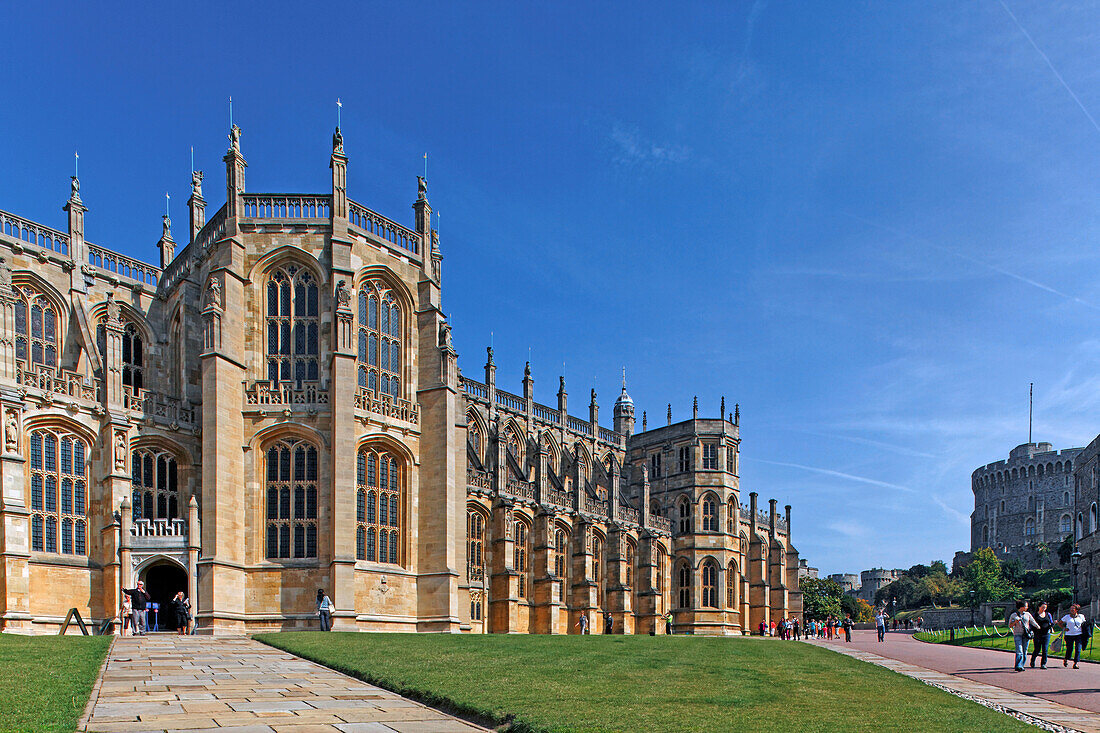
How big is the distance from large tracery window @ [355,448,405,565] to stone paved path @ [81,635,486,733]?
17.1 m

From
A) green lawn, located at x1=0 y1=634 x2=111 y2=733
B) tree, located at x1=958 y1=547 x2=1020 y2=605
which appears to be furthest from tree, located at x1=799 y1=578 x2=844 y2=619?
green lawn, located at x1=0 y1=634 x2=111 y2=733

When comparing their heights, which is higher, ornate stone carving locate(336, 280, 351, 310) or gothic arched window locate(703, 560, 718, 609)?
ornate stone carving locate(336, 280, 351, 310)

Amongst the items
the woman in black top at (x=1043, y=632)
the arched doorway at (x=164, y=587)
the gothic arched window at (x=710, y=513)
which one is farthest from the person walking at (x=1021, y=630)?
the gothic arched window at (x=710, y=513)

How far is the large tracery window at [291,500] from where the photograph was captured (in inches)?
1364

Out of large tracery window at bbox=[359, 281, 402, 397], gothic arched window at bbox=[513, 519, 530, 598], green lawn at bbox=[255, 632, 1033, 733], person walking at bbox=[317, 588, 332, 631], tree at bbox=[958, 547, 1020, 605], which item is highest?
large tracery window at bbox=[359, 281, 402, 397]

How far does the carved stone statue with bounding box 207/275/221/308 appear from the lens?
3440 centimetres

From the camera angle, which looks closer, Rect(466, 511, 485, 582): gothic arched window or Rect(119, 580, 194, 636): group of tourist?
Rect(119, 580, 194, 636): group of tourist

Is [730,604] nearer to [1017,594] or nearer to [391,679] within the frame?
[1017,594]

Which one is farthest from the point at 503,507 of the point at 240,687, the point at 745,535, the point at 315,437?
the point at 240,687

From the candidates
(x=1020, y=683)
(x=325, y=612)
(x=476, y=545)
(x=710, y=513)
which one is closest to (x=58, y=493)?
(x=325, y=612)

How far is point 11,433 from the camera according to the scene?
102 feet

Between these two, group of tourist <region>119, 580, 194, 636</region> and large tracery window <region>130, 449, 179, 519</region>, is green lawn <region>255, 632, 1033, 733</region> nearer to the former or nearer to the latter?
group of tourist <region>119, 580, 194, 636</region>

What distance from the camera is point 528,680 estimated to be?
14.9m

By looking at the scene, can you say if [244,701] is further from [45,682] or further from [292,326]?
[292,326]
